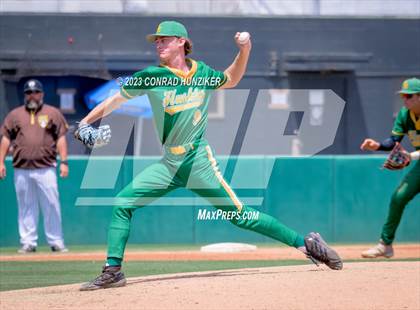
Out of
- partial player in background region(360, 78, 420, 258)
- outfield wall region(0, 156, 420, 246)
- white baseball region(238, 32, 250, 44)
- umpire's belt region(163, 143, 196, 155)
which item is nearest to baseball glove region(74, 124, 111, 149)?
umpire's belt region(163, 143, 196, 155)

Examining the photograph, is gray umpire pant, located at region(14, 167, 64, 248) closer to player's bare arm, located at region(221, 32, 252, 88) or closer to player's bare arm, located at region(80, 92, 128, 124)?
player's bare arm, located at region(80, 92, 128, 124)

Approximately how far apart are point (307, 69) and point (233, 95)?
5.62 feet

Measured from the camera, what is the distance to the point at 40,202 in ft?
45.9

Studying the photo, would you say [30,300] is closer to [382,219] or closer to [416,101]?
[416,101]

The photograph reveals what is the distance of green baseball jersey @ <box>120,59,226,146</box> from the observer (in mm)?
8039

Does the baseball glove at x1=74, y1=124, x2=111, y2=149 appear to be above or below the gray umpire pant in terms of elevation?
above

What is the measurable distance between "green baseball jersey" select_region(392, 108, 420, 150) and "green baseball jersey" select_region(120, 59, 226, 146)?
392 centimetres

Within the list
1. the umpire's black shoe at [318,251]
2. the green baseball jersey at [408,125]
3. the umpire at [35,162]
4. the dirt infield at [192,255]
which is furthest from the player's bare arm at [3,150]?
the umpire's black shoe at [318,251]

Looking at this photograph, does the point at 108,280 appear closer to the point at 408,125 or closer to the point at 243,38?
the point at 243,38

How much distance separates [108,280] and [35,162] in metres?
6.12

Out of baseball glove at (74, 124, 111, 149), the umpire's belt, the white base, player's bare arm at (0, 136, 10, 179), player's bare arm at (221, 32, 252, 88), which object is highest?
player's bare arm at (221, 32, 252, 88)

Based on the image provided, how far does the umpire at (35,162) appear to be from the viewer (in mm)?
13820

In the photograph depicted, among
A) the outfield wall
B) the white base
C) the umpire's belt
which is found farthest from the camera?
the outfield wall

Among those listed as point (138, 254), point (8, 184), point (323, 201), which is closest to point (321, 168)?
point (323, 201)
